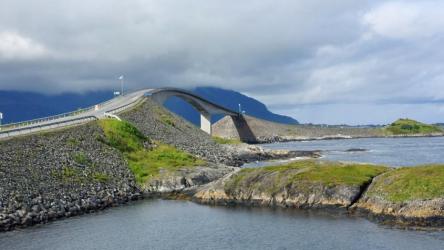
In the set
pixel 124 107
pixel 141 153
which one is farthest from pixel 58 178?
pixel 124 107

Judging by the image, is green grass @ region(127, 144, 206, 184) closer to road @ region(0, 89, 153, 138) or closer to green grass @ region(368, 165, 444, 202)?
road @ region(0, 89, 153, 138)

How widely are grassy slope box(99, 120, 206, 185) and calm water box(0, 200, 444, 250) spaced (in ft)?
77.3

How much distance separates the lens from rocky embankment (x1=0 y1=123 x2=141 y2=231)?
58156 millimetres

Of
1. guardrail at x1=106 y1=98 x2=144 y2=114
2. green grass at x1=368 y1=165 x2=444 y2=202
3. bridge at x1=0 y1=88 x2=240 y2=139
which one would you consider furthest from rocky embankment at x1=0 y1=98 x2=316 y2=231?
green grass at x1=368 y1=165 x2=444 y2=202

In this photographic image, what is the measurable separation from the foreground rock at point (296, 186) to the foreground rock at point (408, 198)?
8.61 ft

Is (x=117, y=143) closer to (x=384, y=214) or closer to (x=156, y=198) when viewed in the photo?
(x=156, y=198)

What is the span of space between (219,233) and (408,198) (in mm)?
18907

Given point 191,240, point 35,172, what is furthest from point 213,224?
point 35,172

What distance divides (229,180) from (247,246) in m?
26.9

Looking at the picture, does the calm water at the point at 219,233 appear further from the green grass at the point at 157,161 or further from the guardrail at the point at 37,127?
the guardrail at the point at 37,127

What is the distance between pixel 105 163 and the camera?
278 ft

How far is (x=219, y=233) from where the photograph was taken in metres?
52.5

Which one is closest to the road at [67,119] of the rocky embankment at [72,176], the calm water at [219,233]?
the rocky embankment at [72,176]

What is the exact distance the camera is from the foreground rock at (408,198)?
52.2 m
